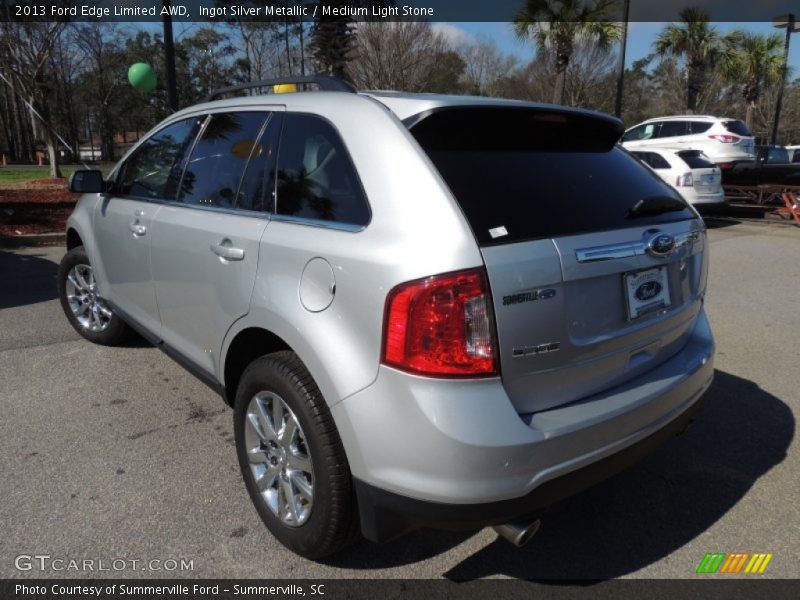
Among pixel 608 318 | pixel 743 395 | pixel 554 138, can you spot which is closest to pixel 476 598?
pixel 608 318

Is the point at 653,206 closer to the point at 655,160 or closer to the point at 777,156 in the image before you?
the point at 655,160

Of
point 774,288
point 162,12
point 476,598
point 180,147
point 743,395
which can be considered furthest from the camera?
point 162,12

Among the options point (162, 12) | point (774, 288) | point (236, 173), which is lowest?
point (774, 288)

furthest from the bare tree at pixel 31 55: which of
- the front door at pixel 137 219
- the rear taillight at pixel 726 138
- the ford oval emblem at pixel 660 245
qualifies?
the rear taillight at pixel 726 138

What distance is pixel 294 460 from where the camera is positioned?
2256 millimetres

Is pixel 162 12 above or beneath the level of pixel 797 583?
above

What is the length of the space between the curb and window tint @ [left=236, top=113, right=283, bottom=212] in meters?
7.76

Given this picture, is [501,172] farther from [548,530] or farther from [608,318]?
[548,530]

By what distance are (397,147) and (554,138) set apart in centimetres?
78

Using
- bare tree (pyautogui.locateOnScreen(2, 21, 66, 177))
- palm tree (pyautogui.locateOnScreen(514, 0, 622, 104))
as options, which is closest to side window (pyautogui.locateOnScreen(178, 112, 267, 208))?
bare tree (pyautogui.locateOnScreen(2, 21, 66, 177))

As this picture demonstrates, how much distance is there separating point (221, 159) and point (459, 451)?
194 centimetres

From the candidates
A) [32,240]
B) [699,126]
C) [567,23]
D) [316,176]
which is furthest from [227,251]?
[567,23]

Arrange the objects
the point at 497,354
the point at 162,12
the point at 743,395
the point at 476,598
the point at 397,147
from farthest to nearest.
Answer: the point at 162,12, the point at 743,395, the point at 476,598, the point at 397,147, the point at 497,354

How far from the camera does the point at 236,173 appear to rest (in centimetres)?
277
